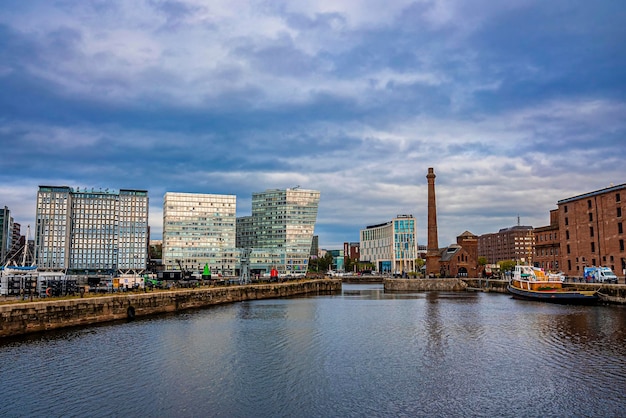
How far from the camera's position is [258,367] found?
35344 mm

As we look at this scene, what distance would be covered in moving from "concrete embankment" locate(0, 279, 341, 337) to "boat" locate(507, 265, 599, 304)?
2271 inches

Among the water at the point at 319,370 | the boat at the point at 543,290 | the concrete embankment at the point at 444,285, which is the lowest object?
the concrete embankment at the point at 444,285

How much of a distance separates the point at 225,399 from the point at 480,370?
1802 cm

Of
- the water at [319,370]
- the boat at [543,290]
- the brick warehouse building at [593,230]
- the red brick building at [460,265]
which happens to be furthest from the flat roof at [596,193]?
the red brick building at [460,265]

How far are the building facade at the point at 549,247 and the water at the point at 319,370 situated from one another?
7395 centimetres

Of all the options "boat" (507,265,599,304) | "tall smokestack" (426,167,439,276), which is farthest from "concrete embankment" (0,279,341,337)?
"tall smokestack" (426,167,439,276)

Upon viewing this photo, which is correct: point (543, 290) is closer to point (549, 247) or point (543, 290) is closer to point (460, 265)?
point (549, 247)

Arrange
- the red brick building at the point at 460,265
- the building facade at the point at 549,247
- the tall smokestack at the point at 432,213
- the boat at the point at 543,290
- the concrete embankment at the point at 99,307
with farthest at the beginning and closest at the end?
the red brick building at the point at 460,265 → the tall smokestack at the point at 432,213 → the building facade at the point at 549,247 → the boat at the point at 543,290 → the concrete embankment at the point at 99,307

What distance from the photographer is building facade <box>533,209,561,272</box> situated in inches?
4978

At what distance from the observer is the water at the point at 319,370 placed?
26203 millimetres

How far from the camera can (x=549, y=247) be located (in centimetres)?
12962

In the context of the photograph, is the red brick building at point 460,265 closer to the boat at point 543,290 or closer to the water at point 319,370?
the boat at point 543,290

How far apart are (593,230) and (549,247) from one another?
23833 millimetres

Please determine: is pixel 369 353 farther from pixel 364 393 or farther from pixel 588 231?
pixel 588 231
